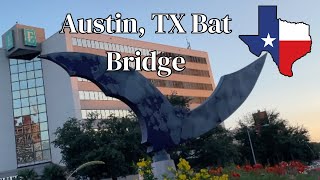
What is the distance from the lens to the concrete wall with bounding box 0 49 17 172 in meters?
62.4

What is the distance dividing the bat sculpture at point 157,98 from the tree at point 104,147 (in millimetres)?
21891

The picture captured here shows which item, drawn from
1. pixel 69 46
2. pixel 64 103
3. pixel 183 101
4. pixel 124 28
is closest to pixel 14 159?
pixel 64 103

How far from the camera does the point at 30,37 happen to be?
2522 inches

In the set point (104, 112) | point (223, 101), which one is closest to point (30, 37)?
point (104, 112)

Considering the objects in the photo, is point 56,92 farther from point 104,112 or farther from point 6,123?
point 6,123

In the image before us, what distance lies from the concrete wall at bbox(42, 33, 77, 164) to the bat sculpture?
44.7 meters

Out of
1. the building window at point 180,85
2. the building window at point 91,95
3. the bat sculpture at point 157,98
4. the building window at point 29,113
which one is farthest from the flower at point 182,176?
the building window at point 180,85

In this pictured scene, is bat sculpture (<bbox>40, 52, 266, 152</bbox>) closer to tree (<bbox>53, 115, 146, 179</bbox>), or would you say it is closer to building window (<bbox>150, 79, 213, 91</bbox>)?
tree (<bbox>53, 115, 146, 179</bbox>)

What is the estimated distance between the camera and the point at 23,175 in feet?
136

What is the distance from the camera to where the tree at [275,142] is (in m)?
52.2

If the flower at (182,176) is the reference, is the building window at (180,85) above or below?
above

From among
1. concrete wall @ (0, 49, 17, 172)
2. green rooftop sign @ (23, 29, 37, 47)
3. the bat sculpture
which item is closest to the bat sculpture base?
the bat sculpture

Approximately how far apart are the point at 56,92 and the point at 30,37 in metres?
8.50

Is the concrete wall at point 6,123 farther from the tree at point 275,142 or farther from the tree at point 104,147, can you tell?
the tree at point 275,142
